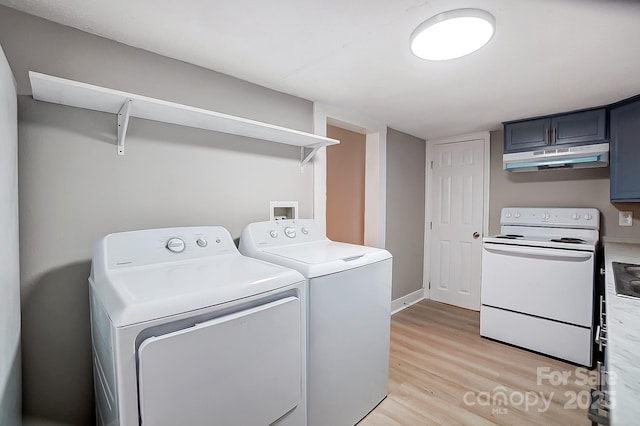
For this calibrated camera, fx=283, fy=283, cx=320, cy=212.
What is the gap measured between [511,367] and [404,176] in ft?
6.87

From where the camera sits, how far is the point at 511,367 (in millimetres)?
2219

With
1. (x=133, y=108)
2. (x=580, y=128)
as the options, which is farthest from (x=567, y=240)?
(x=133, y=108)

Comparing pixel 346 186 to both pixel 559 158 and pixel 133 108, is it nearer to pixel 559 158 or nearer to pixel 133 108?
pixel 559 158

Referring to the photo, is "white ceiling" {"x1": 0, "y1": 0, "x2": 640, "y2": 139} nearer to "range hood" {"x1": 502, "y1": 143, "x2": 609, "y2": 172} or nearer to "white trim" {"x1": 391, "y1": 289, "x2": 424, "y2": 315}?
"range hood" {"x1": 502, "y1": 143, "x2": 609, "y2": 172}

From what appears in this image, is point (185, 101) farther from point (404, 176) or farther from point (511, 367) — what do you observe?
point (511, 367)

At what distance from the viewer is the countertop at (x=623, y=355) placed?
1.74 feet

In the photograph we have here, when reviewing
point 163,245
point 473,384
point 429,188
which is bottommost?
point 473,384

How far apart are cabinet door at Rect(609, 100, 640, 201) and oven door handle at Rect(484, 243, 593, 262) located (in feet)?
2.01

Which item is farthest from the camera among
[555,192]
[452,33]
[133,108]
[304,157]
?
[555,192]

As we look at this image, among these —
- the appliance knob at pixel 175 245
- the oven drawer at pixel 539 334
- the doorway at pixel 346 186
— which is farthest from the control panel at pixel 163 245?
the oven drawer at pixel 539 334

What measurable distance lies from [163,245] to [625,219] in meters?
3.62

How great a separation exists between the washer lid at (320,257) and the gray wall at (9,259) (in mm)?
1022

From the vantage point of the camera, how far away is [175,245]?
1.44 meters

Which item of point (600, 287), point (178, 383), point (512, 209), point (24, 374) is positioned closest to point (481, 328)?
point (600, 287)
